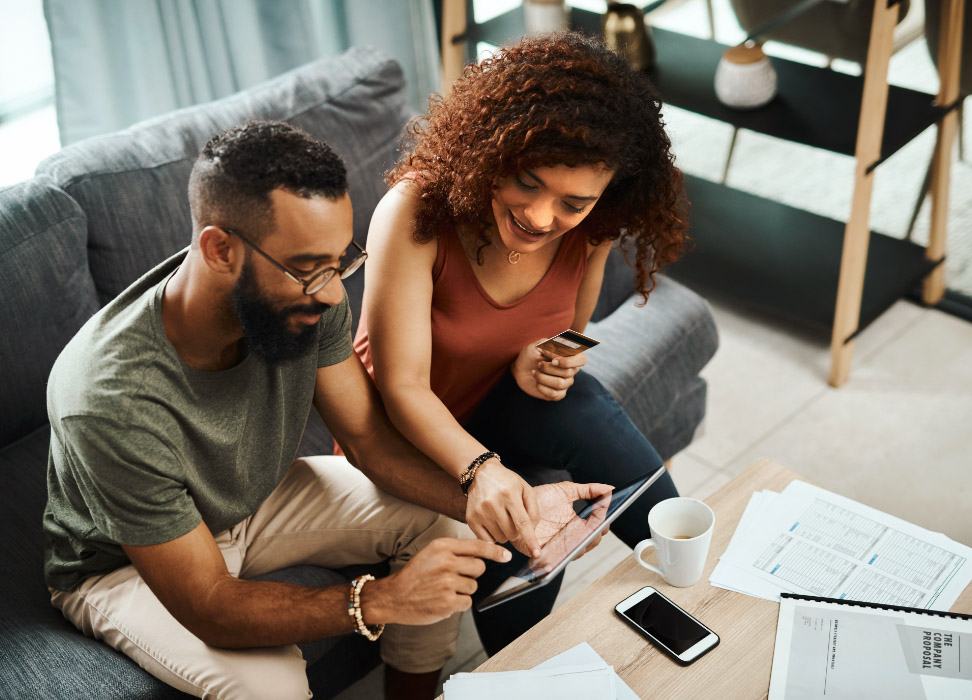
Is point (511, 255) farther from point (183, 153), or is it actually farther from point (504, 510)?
point (183, 153)

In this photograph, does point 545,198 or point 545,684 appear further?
point 545,198

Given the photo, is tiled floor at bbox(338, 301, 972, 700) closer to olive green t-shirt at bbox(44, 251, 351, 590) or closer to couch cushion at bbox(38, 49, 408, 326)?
olive green t-shirt at bbox(44, 251, 351, 590)

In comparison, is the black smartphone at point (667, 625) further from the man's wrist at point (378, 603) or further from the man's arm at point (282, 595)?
the man's wrist at point (378, 603)

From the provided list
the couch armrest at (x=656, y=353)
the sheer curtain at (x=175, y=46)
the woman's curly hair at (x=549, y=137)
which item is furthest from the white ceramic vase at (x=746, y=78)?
the sheer curtain at (x=175, y=46)

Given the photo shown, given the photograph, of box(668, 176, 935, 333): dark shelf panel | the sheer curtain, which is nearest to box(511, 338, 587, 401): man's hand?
box(668, 176, 935, 333): dark shelf panel

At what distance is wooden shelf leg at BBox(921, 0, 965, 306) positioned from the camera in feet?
7.66

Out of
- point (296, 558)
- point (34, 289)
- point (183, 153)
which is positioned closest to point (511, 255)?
point (296, 558)

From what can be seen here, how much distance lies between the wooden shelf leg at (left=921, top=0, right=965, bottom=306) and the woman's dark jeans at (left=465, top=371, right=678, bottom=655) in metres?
1.38

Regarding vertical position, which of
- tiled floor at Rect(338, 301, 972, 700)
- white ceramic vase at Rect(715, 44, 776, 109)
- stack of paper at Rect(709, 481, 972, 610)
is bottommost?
tiled floor at Rect(338, 301, 972, 700)

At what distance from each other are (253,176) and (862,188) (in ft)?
5.16

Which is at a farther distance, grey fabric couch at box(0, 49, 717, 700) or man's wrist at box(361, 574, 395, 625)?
grey fabric couch at box(0, 49, 717, 700)

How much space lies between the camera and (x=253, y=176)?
1107 millimetres

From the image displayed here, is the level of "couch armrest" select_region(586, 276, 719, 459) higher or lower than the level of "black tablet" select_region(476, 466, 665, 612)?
lower

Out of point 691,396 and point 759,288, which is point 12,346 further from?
point 759,288
